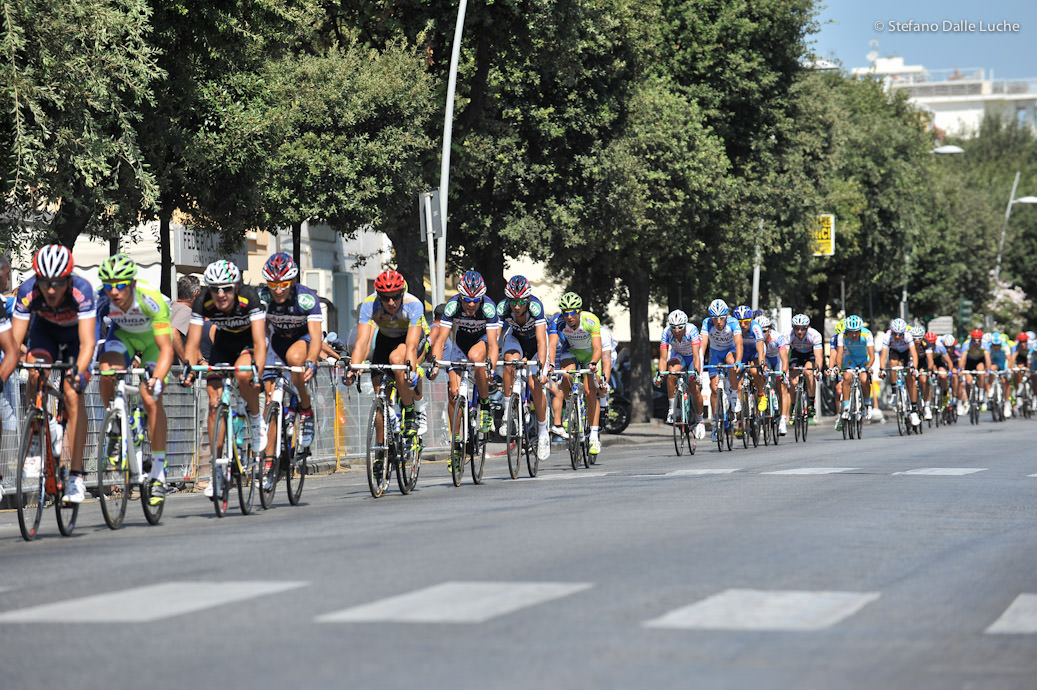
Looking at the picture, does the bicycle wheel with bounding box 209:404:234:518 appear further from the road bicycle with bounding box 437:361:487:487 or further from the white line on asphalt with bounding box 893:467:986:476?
the white line on asphalt with bounding box 893:467:986:476

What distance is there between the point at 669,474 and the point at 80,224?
785 centimetres

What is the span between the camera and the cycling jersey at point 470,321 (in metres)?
16.7

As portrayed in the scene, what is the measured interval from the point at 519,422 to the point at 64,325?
644 cm

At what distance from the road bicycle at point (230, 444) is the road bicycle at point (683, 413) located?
10.9 m

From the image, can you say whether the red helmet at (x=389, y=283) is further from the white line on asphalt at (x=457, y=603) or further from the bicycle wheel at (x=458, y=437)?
the white line on asphalt at (x=457, y=603)

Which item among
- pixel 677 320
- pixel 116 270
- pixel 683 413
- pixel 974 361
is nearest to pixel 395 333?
pixel 116 270

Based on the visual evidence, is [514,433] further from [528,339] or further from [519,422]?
[528,339]

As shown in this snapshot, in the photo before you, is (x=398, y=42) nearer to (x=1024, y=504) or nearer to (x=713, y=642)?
(x=1024, y=504)

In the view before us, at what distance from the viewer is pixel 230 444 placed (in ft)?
43.4

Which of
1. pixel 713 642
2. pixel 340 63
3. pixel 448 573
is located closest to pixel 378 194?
pixel 340 63

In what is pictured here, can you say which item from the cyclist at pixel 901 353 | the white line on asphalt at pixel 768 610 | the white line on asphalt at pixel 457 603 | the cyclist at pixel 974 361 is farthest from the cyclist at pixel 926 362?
the white line on asphalt at pixel 457 603

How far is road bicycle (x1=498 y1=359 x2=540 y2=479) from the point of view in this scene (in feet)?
57.8

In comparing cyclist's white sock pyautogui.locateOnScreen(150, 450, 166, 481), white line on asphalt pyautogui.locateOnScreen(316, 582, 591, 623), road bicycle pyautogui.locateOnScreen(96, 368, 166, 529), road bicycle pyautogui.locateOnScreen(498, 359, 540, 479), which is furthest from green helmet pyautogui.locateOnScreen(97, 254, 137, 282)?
road bicycle pyautogui.locateOnScreen(498, 359, 540, 479)

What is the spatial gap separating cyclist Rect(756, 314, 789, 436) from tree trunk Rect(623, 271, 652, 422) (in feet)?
38.3
